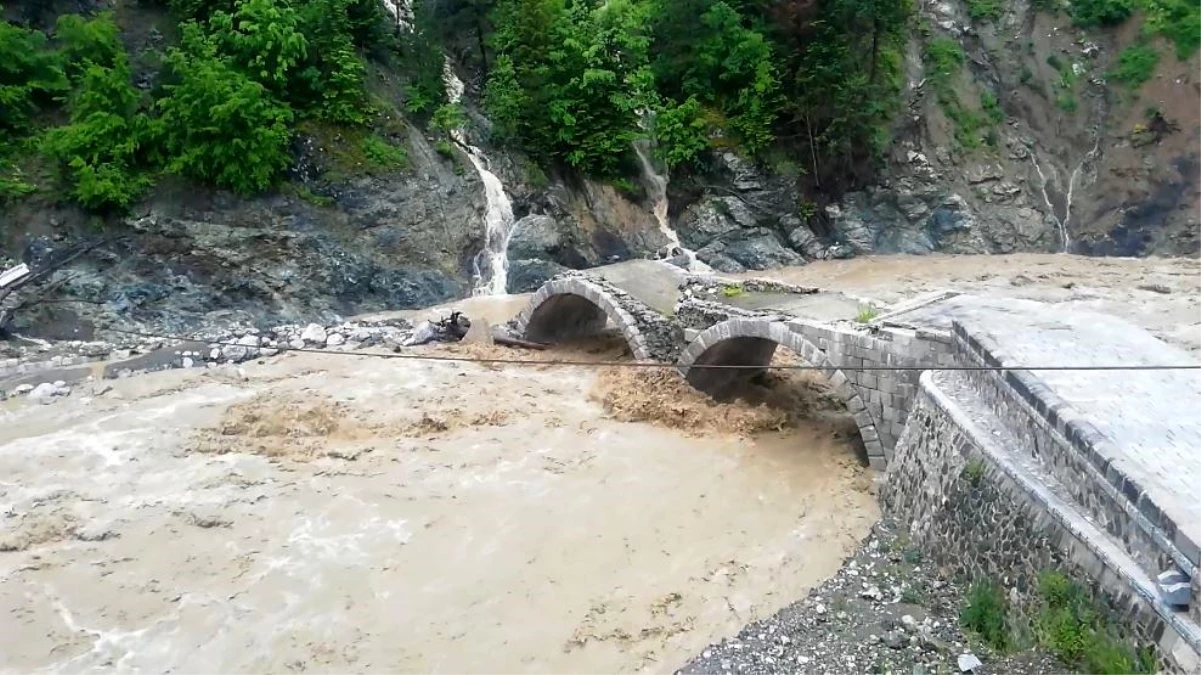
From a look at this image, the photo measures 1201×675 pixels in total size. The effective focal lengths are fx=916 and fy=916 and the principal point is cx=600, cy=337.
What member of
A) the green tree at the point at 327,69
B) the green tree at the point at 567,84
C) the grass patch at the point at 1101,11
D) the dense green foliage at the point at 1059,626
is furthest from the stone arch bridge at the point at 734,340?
the grass patch at the point at 1101,11

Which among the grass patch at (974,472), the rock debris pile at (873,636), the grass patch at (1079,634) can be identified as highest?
Answer: the grass patch at (974,472)

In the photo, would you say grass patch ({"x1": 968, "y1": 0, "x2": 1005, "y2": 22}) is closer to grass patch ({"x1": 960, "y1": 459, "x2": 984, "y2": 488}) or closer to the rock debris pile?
grass patch ({"x1": 960, "y1": 459, "x2": 984, "y2": 488})

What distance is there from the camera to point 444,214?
22.5 metres

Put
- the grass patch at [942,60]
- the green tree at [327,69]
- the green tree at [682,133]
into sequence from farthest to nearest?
the grass patch at [942,60] < the green tree at [682,133] < the green tree at [327,69]

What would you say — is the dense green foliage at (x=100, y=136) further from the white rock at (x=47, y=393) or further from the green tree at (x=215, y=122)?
the white rock at (x=47, y=393)

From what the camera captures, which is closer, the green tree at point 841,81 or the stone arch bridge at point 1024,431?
the stone arch bridge at point 1024,431

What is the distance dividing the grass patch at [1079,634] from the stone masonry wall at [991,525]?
105 mm

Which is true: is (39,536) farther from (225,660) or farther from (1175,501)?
(1175,501)

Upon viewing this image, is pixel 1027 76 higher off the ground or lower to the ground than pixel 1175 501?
higher

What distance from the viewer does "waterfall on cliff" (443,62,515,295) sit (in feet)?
73.4

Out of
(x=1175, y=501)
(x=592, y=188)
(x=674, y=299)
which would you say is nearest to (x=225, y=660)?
(x=1175, y=501)

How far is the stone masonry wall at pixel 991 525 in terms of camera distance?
6711 mm

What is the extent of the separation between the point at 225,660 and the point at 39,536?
12.7 ft

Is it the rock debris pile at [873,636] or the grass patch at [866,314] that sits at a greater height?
the grass patch at [866,314]
